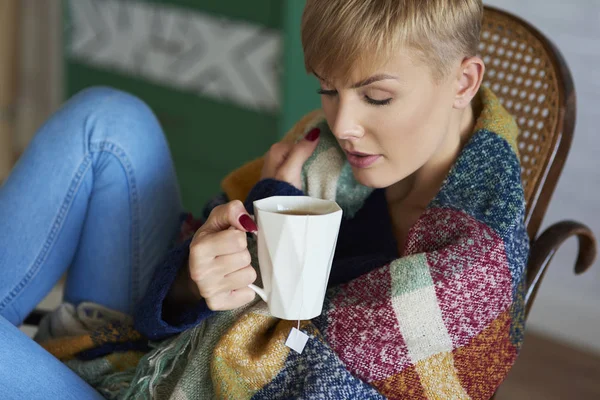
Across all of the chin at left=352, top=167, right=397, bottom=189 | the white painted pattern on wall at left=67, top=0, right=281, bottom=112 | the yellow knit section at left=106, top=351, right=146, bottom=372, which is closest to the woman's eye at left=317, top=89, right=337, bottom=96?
the chin at left=352, top=167, right=397, bottom=189

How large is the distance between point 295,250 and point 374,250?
394mm

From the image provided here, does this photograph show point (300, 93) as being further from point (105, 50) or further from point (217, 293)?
point (217, 293)

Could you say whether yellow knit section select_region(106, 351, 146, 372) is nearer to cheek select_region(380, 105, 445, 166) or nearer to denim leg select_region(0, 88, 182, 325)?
denim leg select_region(0, 88, 182, 325)

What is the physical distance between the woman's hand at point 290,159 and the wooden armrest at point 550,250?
0.38 meters

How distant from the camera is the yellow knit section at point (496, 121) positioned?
3.33ft

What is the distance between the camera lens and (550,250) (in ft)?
3.46

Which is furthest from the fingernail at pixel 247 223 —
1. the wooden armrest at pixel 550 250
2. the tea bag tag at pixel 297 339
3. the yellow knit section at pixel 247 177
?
the wooden armrest at pixel 550 250

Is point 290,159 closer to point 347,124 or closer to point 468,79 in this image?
point 347,124

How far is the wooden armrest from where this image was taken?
1.05 metres

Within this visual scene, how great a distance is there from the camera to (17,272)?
1.12 meters

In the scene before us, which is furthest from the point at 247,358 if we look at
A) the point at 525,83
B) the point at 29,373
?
the point at 525,83

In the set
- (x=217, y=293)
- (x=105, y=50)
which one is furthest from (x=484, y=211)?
(x=105, y=50)

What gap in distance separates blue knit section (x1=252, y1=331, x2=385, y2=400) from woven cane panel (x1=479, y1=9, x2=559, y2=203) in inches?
18.2

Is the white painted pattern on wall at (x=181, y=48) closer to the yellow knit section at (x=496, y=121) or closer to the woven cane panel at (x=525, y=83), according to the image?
the woven cane panel at (x=525, y=83)
